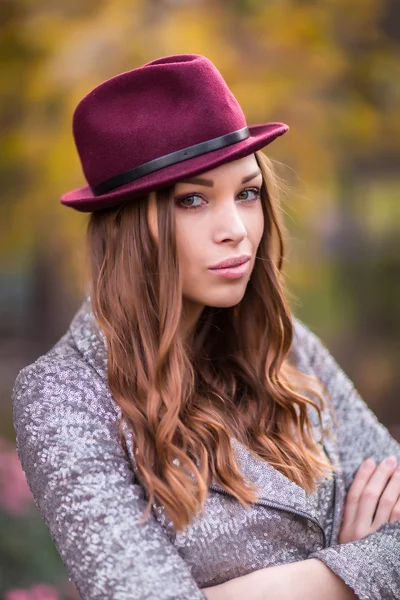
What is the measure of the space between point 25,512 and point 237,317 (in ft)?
5.73

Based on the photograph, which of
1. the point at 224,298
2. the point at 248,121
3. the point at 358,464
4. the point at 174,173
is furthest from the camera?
the point at 248,121

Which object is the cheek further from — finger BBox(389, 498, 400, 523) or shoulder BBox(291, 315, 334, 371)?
finger BBox(389, 498, 400, 523)

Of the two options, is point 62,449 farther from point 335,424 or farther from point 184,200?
point 335,424

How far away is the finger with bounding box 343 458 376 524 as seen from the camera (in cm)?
201

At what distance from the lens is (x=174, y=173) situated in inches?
68.0

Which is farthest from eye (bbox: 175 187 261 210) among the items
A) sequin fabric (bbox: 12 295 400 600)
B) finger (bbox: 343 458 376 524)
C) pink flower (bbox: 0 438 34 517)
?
pink flower (bbox: 0 438 34 517)

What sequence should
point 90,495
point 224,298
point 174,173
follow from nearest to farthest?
point 90,495 → point 174,173 → point 224,298

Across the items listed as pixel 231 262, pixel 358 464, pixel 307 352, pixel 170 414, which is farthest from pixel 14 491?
pixel 231 262

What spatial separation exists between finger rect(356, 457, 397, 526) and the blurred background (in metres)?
1.68

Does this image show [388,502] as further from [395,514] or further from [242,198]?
[242,198]

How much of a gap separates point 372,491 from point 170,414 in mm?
596

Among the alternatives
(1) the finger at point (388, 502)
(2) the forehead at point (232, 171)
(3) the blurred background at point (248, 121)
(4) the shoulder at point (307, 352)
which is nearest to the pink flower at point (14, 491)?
(3) the blurred background at point (248, 121)

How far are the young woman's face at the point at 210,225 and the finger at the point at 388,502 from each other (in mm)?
628

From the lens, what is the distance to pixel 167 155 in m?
1.75
